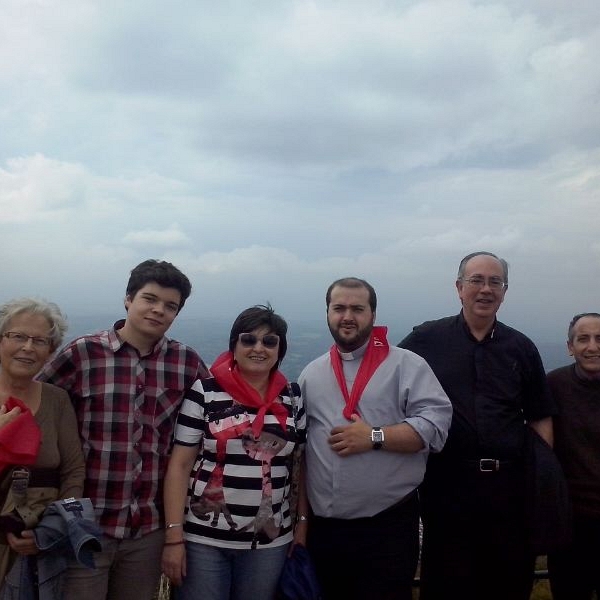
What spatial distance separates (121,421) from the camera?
11.9 ft

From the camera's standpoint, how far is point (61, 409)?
11.7 ft

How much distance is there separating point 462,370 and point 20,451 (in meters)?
2.99

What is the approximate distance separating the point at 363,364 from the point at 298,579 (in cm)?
141

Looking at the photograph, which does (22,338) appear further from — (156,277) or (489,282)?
(489,282)

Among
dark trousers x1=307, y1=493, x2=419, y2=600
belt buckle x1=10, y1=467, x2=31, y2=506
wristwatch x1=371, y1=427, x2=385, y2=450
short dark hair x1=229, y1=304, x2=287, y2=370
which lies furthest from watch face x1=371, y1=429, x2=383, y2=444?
belt buckle x1=10, y1=467, x2=31, y2=506

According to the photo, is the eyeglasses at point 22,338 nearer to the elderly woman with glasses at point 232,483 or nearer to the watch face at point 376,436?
the elderly woman with glasses at point 232,483

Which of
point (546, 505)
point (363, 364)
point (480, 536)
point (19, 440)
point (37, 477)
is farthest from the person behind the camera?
point (480, 536)

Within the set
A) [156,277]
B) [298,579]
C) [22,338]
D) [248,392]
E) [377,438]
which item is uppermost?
[156,277]

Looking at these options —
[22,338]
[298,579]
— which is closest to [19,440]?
[22,338]

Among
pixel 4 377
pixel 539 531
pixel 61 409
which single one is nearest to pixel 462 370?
pixel 539 531

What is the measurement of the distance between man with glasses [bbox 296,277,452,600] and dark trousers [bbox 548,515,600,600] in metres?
1.33

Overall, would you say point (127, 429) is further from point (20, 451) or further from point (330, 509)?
point (330, 509)

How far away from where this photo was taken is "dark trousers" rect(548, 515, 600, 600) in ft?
14.4

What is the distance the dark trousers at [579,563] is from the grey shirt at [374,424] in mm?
1446
